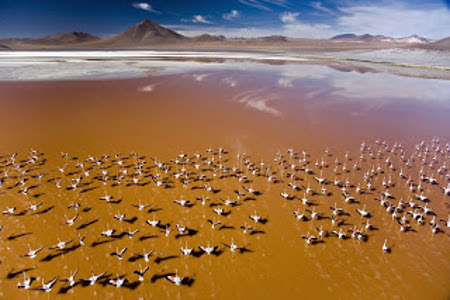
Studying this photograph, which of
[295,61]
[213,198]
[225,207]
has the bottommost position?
[225,207]

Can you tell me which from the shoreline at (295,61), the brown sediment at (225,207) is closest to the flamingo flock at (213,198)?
the brown sediment at (225,207)

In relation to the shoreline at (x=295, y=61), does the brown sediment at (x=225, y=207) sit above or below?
below

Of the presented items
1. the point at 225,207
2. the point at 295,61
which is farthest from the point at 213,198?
the point at 295,61

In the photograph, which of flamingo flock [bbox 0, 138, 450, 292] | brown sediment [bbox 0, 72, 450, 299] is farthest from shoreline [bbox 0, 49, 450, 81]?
flamingo flock [bbox 0, 138, 450, 292]

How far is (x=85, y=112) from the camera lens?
127 feet

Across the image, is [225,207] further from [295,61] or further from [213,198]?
[295,61]

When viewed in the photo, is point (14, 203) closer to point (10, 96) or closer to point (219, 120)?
point (219, 120)

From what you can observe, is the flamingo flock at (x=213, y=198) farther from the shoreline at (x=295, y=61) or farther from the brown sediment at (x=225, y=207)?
the shoreline at (x=295, y=61)

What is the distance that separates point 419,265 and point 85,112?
1589 inches

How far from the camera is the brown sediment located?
46.3ft

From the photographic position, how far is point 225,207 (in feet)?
64.8

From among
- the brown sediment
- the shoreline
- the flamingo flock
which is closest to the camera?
the brown sediment

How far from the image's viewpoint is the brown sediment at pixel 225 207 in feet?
46.3

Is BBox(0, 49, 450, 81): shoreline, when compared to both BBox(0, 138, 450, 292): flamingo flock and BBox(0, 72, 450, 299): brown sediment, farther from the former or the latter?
BBox(0, 138, 450, 292): flamingo flock
